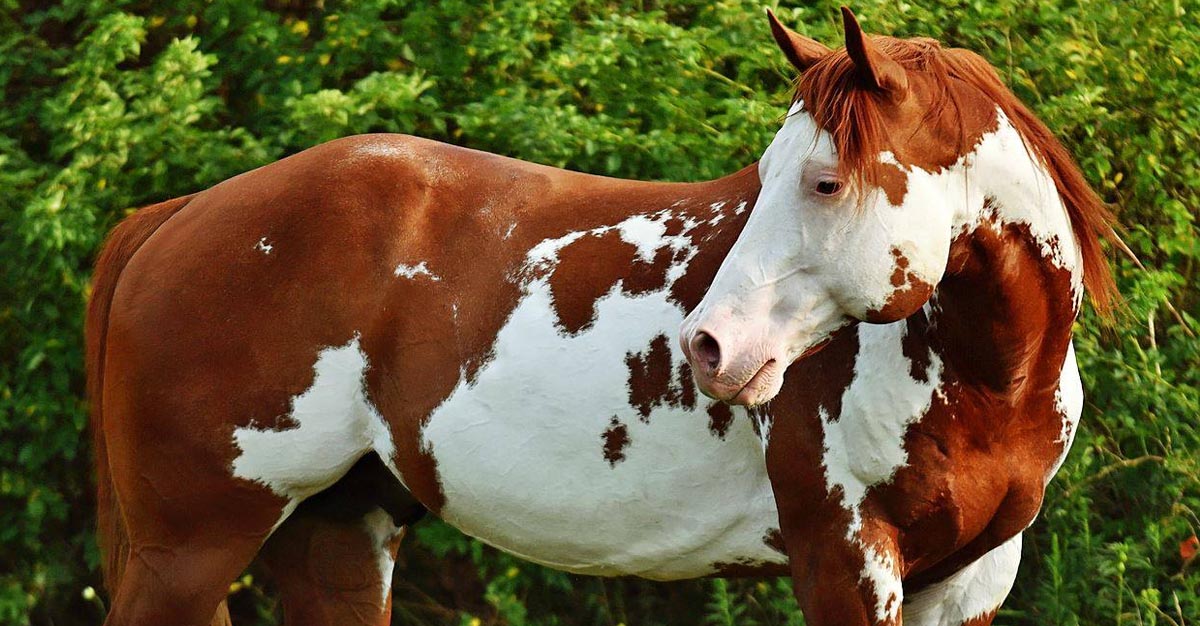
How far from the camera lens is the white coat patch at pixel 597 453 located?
9.71ft

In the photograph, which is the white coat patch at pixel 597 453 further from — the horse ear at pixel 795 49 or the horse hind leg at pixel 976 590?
the horse ear at pixel 795 49

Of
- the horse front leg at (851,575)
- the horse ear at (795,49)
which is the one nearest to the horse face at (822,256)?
the horse ear at (795,49)

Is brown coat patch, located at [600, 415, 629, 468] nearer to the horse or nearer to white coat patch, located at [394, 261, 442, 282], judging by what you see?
the horse

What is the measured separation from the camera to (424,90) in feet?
16.2

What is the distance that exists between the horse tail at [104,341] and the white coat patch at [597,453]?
3.35 ft

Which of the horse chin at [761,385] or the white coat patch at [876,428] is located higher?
the horse chin at [761,385]

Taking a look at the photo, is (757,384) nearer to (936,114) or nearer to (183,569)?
(936,114)

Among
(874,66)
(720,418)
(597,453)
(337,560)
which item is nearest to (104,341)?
(337,560)

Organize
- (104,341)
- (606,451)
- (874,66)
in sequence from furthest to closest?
(104,341) → (606,451) → (874,66)

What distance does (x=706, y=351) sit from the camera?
2414mm

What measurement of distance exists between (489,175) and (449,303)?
0.37 meters

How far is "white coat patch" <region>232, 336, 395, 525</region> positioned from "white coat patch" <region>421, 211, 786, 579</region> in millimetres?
→ 210

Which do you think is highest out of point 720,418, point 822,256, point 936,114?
point 936,114

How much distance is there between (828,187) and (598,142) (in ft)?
7.36
